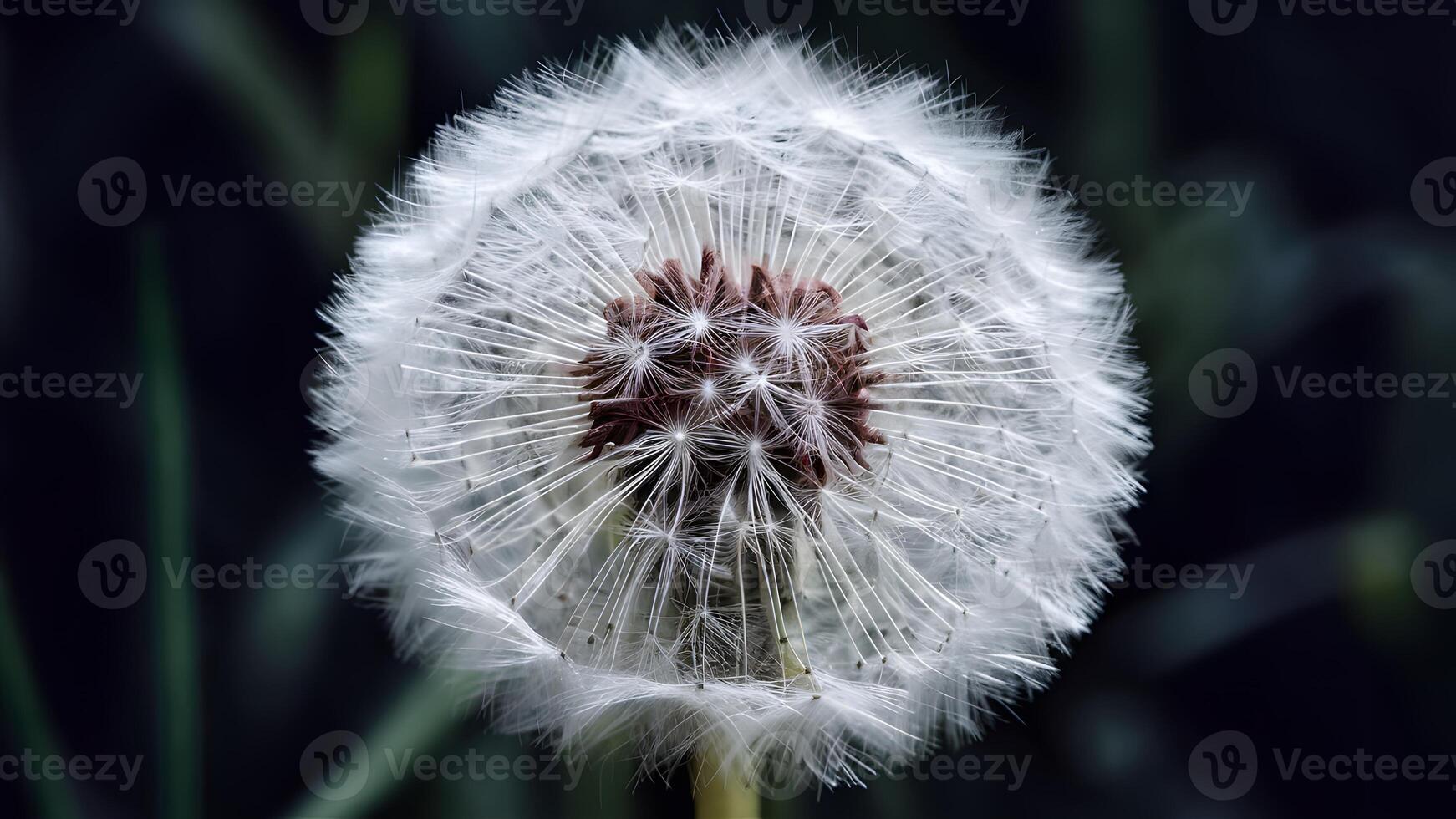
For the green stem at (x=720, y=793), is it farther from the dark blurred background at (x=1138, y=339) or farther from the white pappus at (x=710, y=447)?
the dark blurred background at (x=1138, y=339)

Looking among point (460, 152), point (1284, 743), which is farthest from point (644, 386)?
point (1284, 743)

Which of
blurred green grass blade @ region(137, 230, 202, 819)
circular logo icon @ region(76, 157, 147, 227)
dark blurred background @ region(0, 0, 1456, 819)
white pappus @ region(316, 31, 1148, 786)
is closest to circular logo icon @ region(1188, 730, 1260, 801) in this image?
dark blurred background @ region(0, 0, 1456, 819)

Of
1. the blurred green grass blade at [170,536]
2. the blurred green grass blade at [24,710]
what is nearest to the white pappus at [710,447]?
the blurred green grass blade at [170,536]

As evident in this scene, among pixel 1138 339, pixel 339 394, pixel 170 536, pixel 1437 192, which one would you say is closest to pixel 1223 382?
pixel 1138 339

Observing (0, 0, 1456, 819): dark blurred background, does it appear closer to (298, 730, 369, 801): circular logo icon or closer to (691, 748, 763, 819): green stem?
(298, 730, 369, 801): circular logo icon

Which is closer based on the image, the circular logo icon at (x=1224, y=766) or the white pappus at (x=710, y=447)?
the white pappus at (x=710, y=447)

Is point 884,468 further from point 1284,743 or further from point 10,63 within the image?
point 10,63
